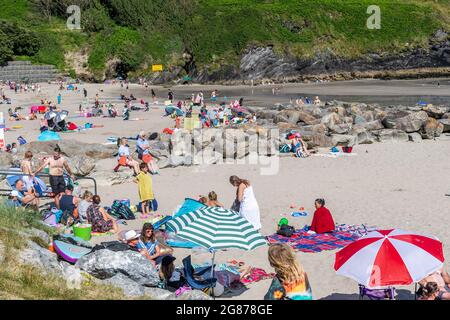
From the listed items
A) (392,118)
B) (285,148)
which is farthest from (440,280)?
(392,118)

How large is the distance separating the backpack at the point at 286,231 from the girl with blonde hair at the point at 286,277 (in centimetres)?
536

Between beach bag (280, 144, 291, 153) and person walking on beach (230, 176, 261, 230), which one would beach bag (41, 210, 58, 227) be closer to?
person walking on beach (230, 176, 261, 230)

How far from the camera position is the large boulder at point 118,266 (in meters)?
7.67

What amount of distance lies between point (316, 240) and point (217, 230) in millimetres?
3390

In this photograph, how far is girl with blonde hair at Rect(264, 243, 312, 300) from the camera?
493 cm

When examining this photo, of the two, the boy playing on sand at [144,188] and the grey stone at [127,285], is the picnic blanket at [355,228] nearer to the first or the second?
the boy playing on sand at [144,188]

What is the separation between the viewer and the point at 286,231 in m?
10.5

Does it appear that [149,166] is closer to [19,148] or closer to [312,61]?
[19,148]

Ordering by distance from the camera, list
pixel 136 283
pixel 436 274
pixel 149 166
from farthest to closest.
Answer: pixel 149 166 < pixel 136 283 < pixel 436 274

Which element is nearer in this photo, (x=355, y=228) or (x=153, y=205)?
(x=355, y=228)

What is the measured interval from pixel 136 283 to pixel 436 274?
360 cm

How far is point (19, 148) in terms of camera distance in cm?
1827

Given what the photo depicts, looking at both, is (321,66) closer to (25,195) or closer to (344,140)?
(344,140)
